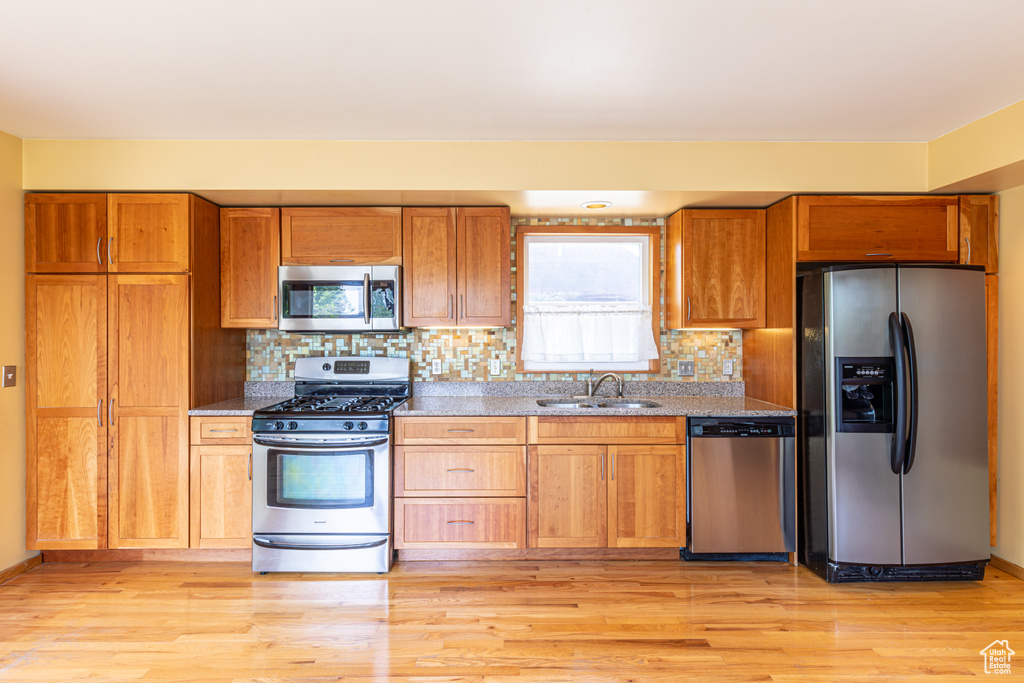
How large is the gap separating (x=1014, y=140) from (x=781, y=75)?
4.05 ft

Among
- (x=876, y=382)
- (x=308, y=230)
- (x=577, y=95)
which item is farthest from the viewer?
(x=308, y=230)

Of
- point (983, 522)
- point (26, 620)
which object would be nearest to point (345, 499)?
point (26, 620)

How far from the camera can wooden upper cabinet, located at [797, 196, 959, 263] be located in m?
3.11

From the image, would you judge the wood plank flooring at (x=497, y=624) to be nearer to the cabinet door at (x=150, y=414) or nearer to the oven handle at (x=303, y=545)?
the oven handle at (x=303, y=545)

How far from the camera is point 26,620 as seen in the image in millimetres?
2533

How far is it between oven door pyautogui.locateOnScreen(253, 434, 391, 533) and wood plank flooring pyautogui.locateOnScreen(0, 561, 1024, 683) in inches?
11.2

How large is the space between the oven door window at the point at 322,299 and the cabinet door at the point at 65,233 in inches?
38.3

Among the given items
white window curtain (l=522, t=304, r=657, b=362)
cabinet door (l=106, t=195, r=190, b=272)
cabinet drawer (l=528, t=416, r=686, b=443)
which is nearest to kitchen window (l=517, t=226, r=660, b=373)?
white window curtain (l=522, t=304, r=657, b=362)

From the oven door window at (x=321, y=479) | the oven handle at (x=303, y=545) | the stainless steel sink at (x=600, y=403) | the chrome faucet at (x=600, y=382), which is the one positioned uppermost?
the chrome faucet at (x=600, y=382)

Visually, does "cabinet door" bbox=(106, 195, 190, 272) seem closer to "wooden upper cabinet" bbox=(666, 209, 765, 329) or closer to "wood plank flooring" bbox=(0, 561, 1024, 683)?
"wood plank flooring" bbox=(0, 561, 1024, 683)

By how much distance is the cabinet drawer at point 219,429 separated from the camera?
311 centimetres

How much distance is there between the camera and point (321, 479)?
3068mm

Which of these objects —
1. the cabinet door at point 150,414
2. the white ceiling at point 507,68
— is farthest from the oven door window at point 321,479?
the white ceiling at point 507,68

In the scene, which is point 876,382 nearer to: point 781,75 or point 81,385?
point 781,75
